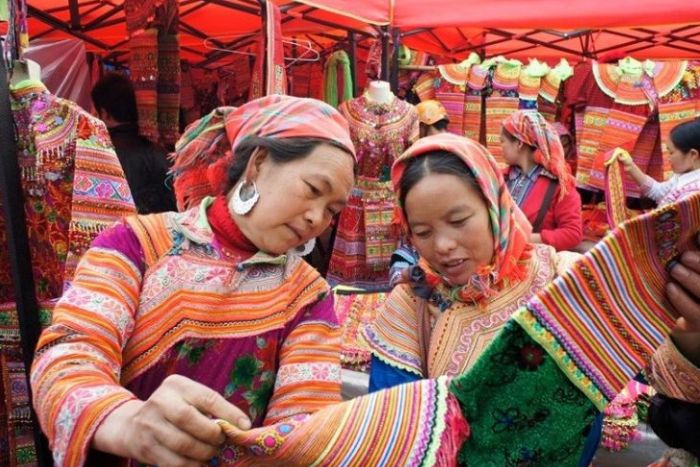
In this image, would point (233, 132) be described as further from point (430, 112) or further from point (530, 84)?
point (530, 84)

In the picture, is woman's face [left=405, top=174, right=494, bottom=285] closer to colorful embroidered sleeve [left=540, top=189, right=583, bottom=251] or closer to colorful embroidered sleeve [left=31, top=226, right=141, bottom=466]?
colorful embroidered sleeve [left=31, top=226, right=141, bottom=466]

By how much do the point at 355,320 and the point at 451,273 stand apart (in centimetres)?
131

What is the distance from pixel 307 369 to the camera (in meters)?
1.22

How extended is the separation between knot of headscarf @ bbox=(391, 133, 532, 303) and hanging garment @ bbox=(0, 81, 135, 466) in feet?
3.36

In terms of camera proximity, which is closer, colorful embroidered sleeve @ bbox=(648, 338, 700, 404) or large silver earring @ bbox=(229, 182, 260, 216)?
colorful embroidered sleeve @ bbox=(648, 338, 700, 404)

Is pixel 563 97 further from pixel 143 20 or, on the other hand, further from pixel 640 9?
pixel 143 20

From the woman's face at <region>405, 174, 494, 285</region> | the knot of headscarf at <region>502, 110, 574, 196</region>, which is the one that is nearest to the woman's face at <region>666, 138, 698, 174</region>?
the knot of headscarf at <region>502, 110, 574, 196</region>

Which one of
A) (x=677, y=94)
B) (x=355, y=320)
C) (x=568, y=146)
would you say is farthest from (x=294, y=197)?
(x=568, y=146)

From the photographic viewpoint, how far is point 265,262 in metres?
1.30

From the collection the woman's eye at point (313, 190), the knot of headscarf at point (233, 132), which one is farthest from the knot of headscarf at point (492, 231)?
the woman's eye at point (313, 190)

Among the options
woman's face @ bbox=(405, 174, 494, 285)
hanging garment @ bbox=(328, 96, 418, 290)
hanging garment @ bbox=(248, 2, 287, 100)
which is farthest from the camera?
hanging garment @ bbox=(328, 96, 418, 290)

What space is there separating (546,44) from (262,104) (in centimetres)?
753

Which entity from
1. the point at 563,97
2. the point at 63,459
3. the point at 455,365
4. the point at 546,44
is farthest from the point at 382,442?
the point at 546,44

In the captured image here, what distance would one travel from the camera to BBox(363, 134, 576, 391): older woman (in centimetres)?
161
